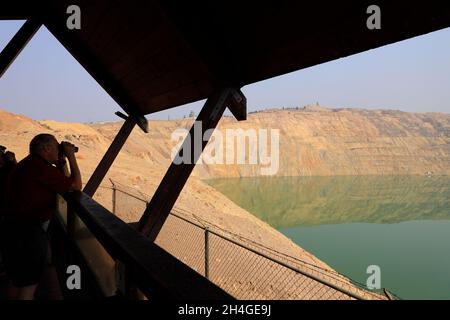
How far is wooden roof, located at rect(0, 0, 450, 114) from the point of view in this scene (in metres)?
1.77

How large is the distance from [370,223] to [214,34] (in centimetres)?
3586

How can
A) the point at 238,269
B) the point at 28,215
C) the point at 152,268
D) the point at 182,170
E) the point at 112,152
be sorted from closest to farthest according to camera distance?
the point at 152,268, the point at 28,215, the point at 182,170, the point at 112,152, the point at 238,269

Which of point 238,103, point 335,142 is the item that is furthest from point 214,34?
point 335,142

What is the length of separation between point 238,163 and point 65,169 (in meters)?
75.9

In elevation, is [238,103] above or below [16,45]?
below

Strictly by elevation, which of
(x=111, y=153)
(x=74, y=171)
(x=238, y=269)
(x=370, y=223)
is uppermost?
(x=370, y=223)

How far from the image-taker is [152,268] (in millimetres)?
1194

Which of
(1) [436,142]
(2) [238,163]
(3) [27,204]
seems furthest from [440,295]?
(1) [436,142]


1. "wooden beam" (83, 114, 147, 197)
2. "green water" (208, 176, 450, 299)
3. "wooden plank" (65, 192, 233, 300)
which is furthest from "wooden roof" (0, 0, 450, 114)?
"green water" (208, 176, 450, 299)

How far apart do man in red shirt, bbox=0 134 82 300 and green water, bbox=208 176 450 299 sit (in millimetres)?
15041

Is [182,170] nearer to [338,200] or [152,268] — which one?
[152,268]

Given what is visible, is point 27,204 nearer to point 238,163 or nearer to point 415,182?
point 238,163

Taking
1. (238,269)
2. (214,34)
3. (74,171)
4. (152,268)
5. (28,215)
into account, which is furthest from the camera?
(238,269)

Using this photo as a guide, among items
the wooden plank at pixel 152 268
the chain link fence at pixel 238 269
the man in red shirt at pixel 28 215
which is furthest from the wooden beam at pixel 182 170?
the chain link fence at pixel 238 269
